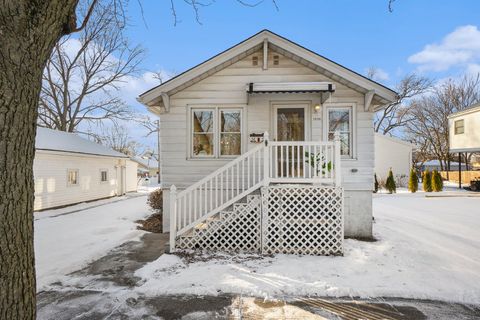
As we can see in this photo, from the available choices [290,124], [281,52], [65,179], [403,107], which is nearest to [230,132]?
[290,124]

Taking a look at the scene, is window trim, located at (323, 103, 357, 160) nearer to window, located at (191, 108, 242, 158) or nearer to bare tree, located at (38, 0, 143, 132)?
window, located at (191, 108, 242, 158)

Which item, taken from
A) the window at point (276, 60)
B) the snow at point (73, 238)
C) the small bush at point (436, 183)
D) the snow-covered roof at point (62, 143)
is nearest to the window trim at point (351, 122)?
the window at point (276, 60)

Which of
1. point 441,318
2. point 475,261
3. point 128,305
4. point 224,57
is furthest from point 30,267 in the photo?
point 475,261

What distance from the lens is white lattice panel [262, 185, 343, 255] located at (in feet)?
18.3

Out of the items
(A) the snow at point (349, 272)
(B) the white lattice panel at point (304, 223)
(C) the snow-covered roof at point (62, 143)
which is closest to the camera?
(A) the snow at point (349, 272)

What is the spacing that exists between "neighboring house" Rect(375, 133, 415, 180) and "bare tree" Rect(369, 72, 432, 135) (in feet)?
33.7

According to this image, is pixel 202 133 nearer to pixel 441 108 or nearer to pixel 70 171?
pixel 70 171

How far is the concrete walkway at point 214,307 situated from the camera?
10.7 ft

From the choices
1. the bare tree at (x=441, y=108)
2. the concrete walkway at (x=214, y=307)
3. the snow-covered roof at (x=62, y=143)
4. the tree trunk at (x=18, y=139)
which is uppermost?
the bare tree at (x=441, y=108)

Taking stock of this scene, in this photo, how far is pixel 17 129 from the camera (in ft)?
5.22

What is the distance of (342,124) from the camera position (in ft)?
23.6

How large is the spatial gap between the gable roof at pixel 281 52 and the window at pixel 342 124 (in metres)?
0.71

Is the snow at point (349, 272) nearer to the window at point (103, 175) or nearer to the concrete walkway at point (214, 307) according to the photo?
the concrete walkway at point (214, 307)

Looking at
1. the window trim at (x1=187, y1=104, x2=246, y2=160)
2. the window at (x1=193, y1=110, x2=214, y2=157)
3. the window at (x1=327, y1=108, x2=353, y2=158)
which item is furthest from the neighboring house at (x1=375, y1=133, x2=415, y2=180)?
the window at (x1=193, y1=110, x2=214, y2=157)
